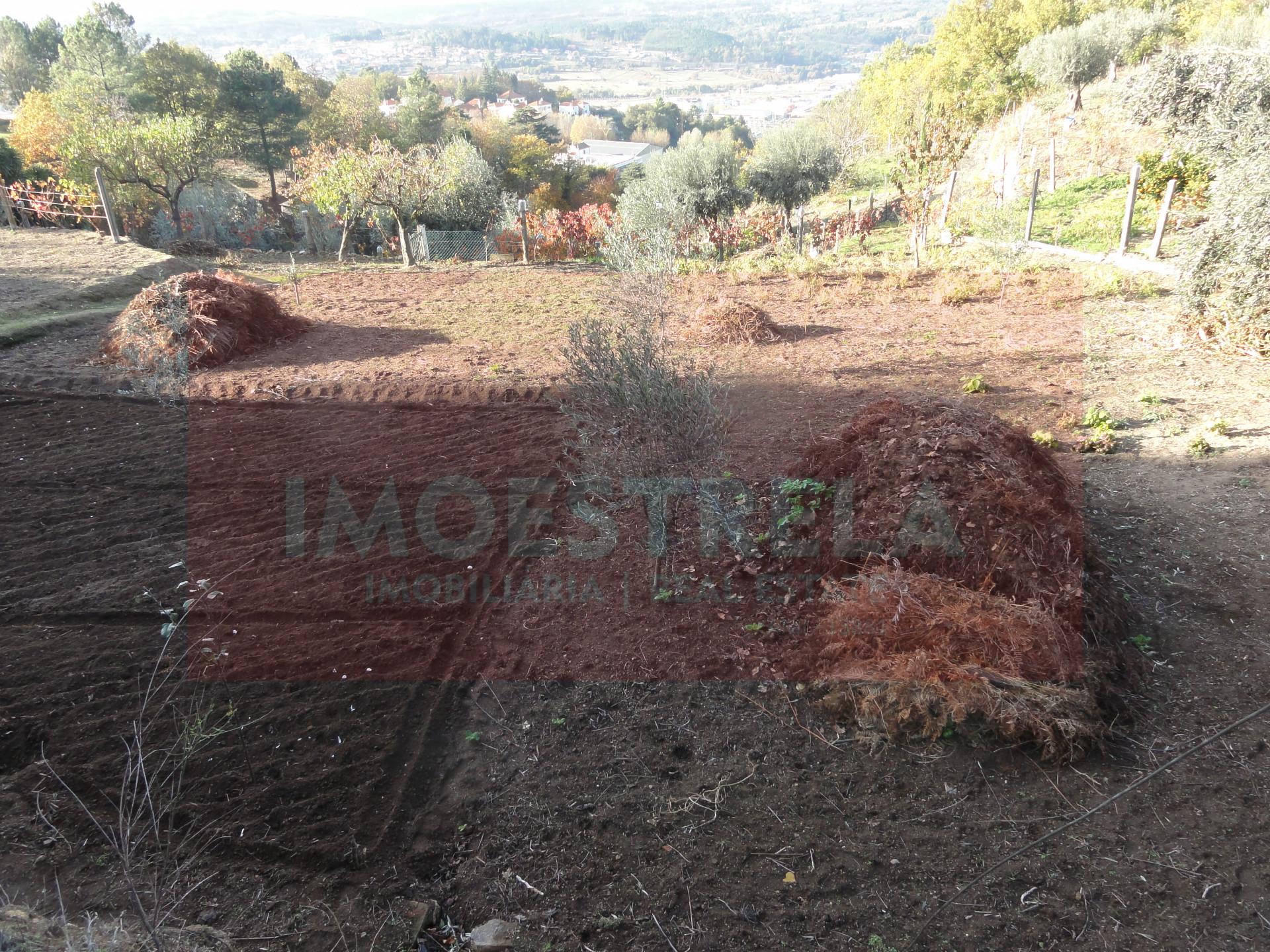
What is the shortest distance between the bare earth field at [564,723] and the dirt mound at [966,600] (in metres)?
0.17

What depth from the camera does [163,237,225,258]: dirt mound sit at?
16172 millimetres

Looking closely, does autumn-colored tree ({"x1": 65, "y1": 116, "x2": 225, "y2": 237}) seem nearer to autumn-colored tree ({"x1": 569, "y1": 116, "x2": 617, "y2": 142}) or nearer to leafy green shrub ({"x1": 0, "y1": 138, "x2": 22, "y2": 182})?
leafy green shrub ({"x1": 0, "y1": 138, "x2": 22, "y2": 182})

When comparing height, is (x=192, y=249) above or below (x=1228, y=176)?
below

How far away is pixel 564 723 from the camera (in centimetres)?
364

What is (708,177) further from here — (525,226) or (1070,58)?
(1070,58)

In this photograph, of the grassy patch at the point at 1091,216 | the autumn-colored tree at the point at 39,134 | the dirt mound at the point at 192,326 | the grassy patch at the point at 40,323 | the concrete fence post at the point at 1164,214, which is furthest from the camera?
the autumn-colored tree at the point at 39,134

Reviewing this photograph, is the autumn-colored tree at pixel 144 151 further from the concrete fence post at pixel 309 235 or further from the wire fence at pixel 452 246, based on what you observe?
the wire fence at pixel 452 246

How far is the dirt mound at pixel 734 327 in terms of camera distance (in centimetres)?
967

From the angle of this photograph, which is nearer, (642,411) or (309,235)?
(642,411)

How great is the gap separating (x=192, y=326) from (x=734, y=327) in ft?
23.1

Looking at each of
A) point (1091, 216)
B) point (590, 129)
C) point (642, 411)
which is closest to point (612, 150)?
point (590, 129)

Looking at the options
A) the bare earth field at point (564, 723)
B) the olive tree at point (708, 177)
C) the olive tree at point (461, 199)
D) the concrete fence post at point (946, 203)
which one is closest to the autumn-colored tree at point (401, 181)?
the olive tree at point (461, 199)

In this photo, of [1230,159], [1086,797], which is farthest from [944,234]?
[1086,797]

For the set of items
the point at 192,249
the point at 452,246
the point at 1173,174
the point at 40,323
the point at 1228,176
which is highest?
the point at 1173,174
